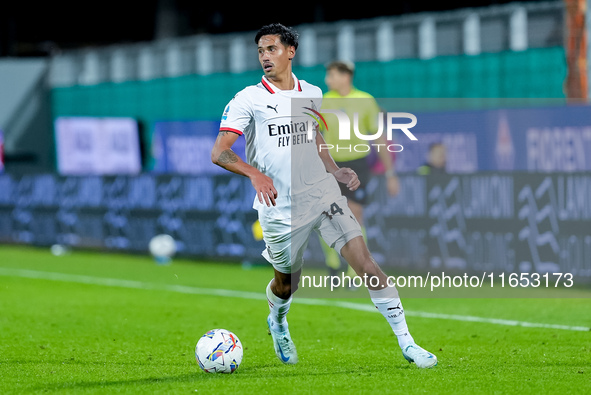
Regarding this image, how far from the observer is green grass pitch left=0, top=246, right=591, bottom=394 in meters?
6.53

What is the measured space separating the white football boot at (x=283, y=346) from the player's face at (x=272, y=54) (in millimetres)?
1711

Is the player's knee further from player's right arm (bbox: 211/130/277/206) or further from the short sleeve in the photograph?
the short sleeve

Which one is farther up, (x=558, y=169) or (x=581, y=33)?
(x=581, y=33)

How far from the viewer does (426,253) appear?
43.6 ft

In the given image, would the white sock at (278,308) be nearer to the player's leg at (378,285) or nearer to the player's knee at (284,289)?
the player's knee at (284,289)

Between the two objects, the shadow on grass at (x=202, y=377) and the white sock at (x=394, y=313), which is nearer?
the shadow on grass at (x=202, y=377)

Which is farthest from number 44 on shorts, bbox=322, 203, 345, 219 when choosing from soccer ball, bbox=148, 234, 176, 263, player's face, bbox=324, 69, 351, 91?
soccer ball, bbox=148, 234, 176, 263

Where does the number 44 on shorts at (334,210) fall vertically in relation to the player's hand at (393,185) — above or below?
above

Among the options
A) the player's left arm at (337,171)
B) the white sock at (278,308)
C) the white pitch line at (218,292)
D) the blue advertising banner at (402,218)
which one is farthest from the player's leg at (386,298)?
the blue advertising banner at (402,218)

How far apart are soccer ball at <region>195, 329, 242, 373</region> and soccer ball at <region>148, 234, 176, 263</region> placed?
997 centimetres

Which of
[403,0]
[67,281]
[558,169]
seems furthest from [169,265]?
[403,0]

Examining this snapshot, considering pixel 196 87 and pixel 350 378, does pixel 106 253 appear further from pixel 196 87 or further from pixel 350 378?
pixel 350 378

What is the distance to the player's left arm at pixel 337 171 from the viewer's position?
7.15 m

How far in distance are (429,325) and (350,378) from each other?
2932 millimetres
